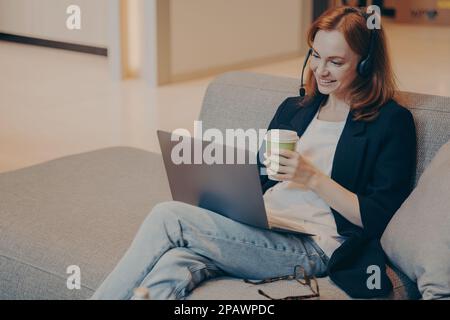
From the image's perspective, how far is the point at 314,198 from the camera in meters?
2.07

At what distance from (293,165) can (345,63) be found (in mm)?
341

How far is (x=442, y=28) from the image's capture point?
31.8ft

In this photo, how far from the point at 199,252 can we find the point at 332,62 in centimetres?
60

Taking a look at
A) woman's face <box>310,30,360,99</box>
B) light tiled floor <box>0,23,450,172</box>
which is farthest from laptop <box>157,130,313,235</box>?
light tiled floor <box>0,23,450,172</box>

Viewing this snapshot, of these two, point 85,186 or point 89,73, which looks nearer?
point 85,186

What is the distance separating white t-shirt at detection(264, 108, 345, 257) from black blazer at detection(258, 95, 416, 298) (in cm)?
3

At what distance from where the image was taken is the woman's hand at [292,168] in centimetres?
190

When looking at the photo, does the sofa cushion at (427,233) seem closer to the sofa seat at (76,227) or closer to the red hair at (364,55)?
the sofa seat at (76,227)

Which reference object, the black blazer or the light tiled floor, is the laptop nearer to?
the black blazer

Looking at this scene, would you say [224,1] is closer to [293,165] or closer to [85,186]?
[85,186]

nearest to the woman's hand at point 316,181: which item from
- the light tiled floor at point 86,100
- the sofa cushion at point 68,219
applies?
the sofa cushion at point 68,219

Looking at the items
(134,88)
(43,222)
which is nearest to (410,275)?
(43,222)

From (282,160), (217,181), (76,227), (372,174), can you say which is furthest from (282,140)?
(76,227)

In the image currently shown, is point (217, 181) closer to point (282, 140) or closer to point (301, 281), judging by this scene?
point (282, 140)
